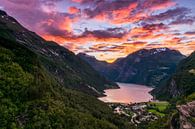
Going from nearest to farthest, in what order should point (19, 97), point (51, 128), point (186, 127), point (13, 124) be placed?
point (186, 127) → point (13, 124) → point (51, 128) → point (19, 97)

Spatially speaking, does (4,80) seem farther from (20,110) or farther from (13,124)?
(13,124)

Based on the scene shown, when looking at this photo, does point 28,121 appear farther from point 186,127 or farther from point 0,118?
point 186,127

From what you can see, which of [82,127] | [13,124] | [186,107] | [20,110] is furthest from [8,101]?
[186,107]

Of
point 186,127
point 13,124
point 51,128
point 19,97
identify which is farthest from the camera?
point 19,97

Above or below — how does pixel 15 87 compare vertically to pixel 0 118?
above

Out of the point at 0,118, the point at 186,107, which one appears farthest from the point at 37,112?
the point at 186,107

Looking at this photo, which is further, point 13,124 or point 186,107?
point 13,124
